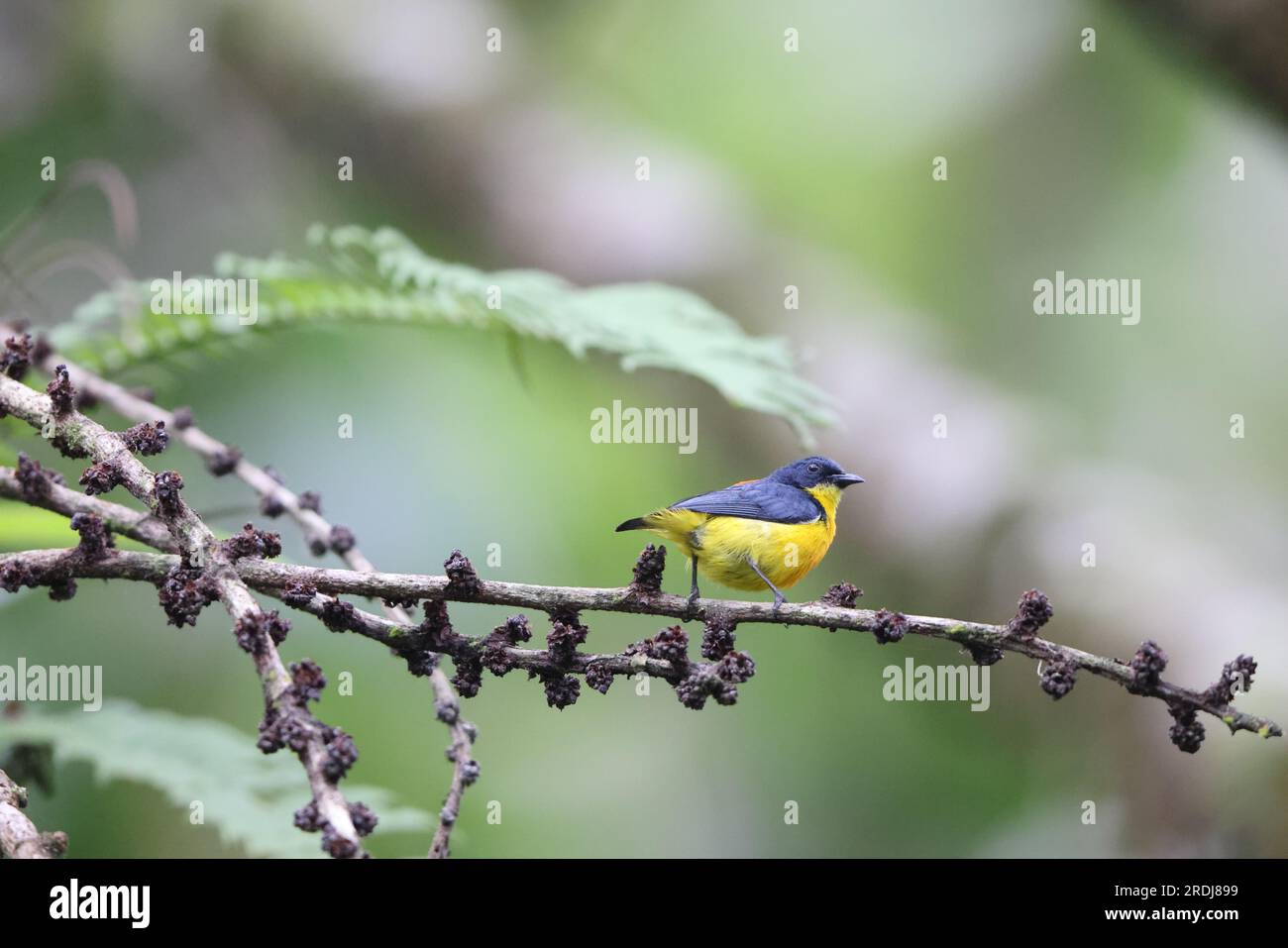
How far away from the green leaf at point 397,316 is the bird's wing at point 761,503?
0.61ft

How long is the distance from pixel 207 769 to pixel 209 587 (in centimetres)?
224

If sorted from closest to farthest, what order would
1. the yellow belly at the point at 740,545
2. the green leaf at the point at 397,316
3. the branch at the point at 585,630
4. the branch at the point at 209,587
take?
1. the branch at the point at 209,587
2. the branch at the point at 585,630
3. the yellow belly at the point at 740,545
4. the green leaf at the point at 397,316

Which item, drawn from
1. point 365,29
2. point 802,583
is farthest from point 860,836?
point 365,29

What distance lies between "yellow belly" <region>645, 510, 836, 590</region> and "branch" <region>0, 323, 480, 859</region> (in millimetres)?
792

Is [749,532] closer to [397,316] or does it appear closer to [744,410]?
[397,316]

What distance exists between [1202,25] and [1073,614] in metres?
2.65

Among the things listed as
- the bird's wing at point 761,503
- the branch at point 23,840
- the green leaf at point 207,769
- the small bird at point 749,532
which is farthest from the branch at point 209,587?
the green leaf at point 207,769

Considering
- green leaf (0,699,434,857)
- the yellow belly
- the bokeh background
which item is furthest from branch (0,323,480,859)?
the bokeh background

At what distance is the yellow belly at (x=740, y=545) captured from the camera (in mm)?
2865

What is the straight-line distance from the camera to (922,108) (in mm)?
8273

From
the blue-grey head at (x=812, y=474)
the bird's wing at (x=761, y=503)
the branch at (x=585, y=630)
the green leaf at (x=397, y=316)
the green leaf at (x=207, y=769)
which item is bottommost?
the green leaf at (x=207, y=769)

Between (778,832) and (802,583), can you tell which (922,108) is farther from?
(778,832)

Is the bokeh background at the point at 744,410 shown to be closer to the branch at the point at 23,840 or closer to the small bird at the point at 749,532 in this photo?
the small bird at the point at 749,532
